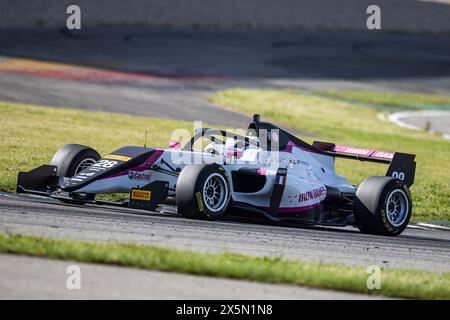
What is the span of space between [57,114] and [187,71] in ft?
40.8

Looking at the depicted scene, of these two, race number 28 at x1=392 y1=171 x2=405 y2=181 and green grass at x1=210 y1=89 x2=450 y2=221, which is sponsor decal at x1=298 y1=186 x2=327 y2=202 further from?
green grass at x1=210 y1=89 x2=450 y2=221

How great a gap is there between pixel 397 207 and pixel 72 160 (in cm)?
433

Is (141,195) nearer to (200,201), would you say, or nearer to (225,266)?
(200,201)

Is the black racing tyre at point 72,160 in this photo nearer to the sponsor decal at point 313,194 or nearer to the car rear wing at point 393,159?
the sponsor decal at point 313,194

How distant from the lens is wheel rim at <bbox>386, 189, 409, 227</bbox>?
495 inches

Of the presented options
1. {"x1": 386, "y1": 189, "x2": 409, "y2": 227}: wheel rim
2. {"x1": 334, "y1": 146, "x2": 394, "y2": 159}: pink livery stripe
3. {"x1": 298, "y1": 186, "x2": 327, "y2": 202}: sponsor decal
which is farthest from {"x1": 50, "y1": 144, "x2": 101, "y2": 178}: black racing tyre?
{"x1": 386, "y1": 189, "x2": 409, "y2": 227}: wheel rim

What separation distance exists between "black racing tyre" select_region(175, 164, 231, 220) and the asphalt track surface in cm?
22

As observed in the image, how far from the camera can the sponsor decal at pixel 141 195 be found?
37.4 ft

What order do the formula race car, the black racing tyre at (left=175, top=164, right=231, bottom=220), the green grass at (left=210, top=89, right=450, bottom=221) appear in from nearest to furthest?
the black racing tyre at (left=175, top=164, right=231, bottom=220) < the formula race car < the green grass at (left=210, top=89, right=450, bottom=221)

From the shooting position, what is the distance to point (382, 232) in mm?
12484

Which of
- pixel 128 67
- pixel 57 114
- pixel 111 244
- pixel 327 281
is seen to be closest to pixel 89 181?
pixel 111 244

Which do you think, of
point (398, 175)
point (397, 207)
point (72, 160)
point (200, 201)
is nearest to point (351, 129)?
point (398, 175)

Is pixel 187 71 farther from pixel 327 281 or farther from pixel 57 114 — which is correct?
pixel 327 281
